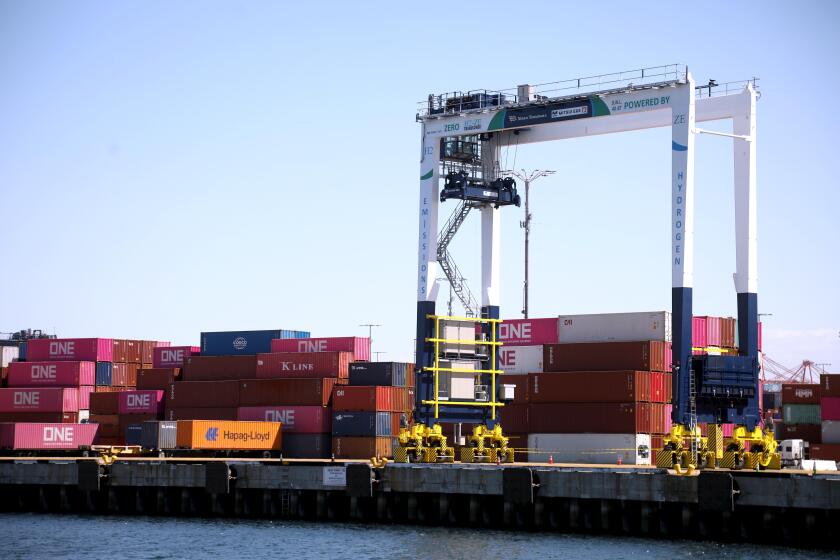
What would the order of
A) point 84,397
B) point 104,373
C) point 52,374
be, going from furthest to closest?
point 104,373
point 52,374
point 84,397

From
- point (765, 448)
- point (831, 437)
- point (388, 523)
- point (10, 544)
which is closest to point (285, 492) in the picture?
point (388, 523)

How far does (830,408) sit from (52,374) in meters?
52.9

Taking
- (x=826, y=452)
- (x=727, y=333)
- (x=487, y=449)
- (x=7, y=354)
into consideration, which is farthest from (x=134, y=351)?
(x=826, y=452)

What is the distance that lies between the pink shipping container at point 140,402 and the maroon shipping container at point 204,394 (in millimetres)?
1386

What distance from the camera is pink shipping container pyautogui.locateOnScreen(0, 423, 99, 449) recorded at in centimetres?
8544

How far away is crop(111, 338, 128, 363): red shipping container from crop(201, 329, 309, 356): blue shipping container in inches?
371

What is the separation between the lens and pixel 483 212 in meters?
71.4

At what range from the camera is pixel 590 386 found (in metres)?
68.2

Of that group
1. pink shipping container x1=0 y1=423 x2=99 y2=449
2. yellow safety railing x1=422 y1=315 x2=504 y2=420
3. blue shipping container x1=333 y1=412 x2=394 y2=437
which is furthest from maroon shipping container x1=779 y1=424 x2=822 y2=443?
pink shipping container x1=0 y1=423 x2=99 y2=449

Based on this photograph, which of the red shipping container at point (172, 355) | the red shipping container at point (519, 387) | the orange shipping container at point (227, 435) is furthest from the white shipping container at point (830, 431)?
the red shipping container at point (172, 355)

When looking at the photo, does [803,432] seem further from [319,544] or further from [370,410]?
[319,544]

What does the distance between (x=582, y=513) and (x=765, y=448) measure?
26.8ft

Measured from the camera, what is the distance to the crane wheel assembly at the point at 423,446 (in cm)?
6681

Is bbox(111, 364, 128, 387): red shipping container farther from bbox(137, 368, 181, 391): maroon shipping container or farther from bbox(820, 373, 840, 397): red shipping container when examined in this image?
bbox(820, 373, 840, 397): red shipping container
